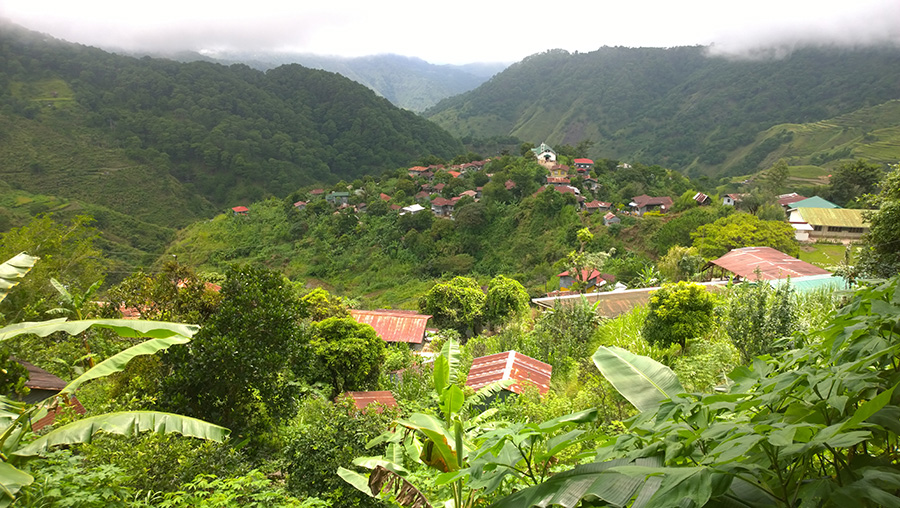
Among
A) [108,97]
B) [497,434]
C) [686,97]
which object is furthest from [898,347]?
[686,97]

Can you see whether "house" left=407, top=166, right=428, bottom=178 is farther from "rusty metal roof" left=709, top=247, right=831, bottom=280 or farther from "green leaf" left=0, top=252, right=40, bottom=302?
"green leaf" left=0, top=252, right=40, bottom=302

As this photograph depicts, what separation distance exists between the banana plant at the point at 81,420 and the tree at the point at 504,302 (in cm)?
1313

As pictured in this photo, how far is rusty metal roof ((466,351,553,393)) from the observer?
7.31m

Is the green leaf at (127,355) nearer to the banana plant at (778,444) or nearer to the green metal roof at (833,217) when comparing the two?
the banana plant at (778,444)

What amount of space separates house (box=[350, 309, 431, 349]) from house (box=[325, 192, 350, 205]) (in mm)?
29592

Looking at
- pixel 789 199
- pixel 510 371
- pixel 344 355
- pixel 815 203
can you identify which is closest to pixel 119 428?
pixel 510 371

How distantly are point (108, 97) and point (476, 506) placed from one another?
77.2 m

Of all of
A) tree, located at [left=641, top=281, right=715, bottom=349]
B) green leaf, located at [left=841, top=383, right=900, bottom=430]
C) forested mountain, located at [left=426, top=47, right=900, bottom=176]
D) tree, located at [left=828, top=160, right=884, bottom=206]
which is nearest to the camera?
green leaf, located at [left=841, top=383, right=900, bottom=430]

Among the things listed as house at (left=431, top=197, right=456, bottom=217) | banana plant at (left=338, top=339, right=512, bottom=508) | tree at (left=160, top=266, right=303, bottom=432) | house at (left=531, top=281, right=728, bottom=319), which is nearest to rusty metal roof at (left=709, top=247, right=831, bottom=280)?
house at (left=531, top=281, right=728, bottom=319)

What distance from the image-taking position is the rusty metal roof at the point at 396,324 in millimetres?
14203

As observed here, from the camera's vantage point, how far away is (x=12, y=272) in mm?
3502

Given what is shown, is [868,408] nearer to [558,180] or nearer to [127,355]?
[127,355]

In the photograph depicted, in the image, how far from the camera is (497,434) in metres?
1.66

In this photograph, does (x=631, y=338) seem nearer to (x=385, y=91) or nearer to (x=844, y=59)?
(x=844, y=59)
